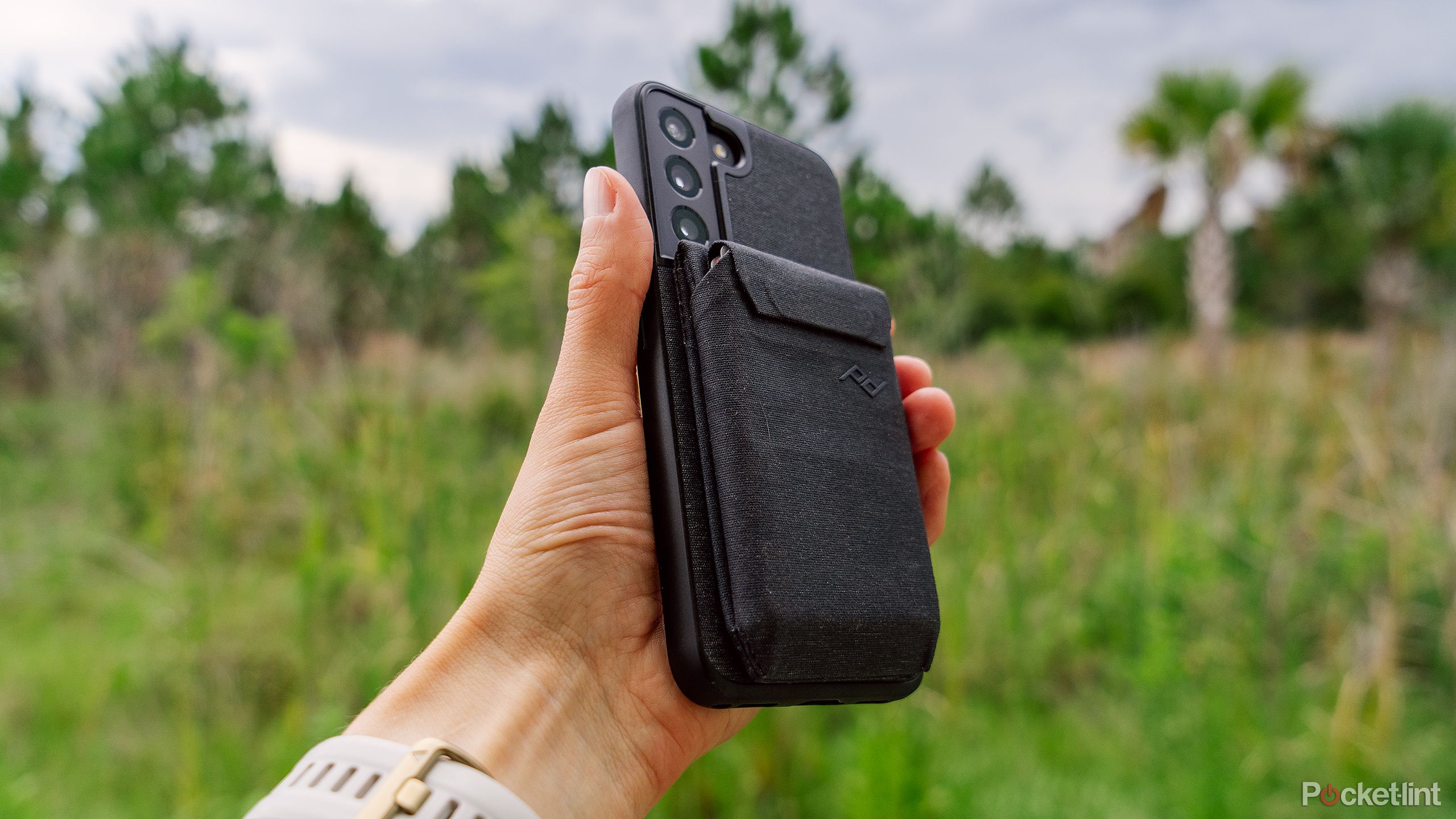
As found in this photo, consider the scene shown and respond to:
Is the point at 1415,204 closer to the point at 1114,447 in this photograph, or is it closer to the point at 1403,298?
the point at 1403,298

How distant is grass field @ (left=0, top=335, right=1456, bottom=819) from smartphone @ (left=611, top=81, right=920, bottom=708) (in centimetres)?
120

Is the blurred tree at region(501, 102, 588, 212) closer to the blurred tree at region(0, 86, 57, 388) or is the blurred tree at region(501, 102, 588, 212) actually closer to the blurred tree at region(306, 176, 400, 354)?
the blurred tree at region(306, 176, 400, 354)

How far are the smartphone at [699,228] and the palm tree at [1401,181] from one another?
1367 cm

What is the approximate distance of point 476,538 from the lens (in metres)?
2.79

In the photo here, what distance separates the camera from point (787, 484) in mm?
1041

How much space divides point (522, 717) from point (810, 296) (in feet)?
2.08

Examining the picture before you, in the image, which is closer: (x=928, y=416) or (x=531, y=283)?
(x=928, y=416)

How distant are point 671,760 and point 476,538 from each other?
1808 mm

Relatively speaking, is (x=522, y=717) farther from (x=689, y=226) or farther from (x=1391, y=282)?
(x=1391, y=282)

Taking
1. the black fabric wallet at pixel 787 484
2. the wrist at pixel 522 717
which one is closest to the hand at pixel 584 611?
the wrist at pixel 522 717

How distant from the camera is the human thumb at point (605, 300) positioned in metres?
1.08

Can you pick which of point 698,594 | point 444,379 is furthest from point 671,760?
point 444,379

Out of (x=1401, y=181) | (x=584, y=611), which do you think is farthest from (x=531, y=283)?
(x=1401, y=181)

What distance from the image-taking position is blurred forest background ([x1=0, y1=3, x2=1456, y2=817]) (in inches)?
93.0
